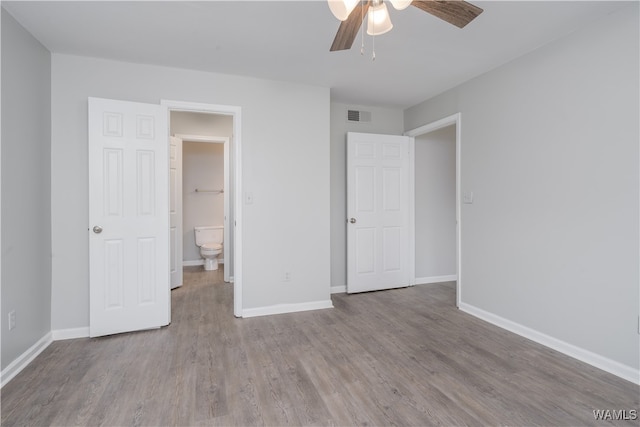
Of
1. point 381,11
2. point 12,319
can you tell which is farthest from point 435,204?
point 12,319

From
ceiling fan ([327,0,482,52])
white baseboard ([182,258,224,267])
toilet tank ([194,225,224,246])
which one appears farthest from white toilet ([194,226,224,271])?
ceiling fan ([327,0,482,52])

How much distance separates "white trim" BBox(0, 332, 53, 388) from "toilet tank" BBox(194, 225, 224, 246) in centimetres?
317

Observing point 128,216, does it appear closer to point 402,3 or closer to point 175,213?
point 175,213

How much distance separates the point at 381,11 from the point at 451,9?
36cm

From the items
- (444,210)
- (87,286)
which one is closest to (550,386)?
(444,210)

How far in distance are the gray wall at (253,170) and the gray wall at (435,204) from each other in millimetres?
1674

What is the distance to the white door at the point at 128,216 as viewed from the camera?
2.78 meters

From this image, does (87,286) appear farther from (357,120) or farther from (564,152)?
(564,152)

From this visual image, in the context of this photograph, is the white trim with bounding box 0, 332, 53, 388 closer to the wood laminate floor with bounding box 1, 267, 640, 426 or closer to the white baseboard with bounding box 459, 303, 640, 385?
the wood laminate floor with bounding box 1, 267, 640, 426

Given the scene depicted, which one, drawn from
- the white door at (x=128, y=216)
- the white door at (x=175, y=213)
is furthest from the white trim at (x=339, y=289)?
the white door at (x=175, y=213)

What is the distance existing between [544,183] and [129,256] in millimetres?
3765

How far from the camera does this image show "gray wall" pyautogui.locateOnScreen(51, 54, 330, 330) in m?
2.77

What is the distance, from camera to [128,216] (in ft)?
9.44

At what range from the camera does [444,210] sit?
186 inches
